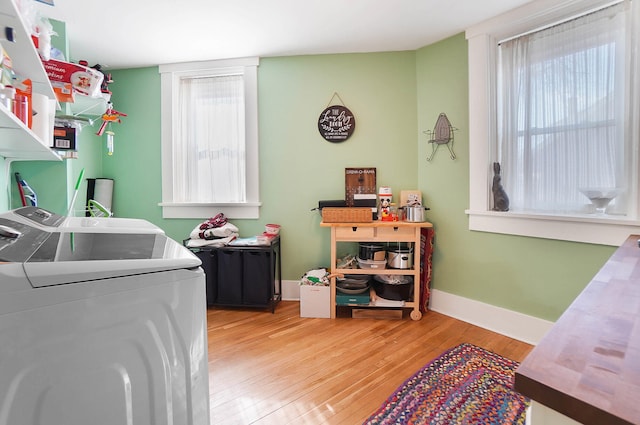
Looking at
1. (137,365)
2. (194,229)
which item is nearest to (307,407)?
(137,365)

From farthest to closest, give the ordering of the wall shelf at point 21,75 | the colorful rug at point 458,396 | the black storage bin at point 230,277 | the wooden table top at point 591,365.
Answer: the black storage bin at point 230,277
the colorful rug at point 458,396
the wall shelf at point 21,75
the wooden table top at point 591,365

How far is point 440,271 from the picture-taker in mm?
2570

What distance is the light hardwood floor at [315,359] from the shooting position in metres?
1.44

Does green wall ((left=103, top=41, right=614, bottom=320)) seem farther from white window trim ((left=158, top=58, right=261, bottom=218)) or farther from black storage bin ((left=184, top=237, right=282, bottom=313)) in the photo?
black storage bin ((left=184, top=237, right=282, bottom=313))

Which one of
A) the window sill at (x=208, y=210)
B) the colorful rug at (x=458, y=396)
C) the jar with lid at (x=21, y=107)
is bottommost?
the colorful rug at (x=458, y=396)

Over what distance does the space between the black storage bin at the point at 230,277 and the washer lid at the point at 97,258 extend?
168 cm

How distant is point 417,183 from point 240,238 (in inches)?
68.9

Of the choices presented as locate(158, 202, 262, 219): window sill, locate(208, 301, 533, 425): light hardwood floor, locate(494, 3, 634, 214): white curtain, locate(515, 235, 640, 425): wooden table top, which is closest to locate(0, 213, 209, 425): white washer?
locate(515, 235, 640, 425): wooden table top

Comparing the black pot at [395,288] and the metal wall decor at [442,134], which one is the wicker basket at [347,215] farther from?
the metal wall decor at [442,134]

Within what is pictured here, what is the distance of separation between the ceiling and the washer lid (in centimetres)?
187

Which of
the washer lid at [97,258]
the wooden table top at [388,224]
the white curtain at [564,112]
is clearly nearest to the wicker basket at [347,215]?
the wooden table top at [388,224]

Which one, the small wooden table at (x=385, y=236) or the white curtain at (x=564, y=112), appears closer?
the white curtain at (x=564, y=112)

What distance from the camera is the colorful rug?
1.36m

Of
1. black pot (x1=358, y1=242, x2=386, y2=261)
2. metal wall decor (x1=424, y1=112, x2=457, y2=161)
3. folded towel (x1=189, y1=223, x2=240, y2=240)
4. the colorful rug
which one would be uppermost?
metal wall decor (x1=424, y1=112, x2=457, y2=161)
